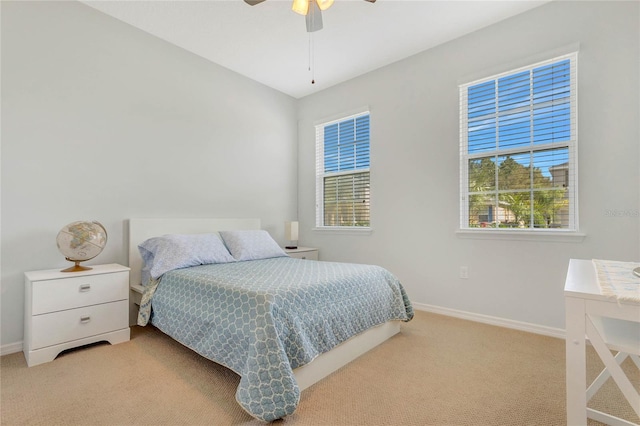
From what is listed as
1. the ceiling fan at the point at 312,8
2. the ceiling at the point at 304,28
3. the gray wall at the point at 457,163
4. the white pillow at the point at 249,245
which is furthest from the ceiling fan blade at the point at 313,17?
the white pillow at the point at 249,245

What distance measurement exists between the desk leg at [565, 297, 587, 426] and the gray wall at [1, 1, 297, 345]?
3272 mm

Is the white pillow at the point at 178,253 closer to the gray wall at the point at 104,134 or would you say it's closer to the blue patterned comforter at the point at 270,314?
the blue patterned comforter at the point at 270,314

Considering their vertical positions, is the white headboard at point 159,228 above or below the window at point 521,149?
below

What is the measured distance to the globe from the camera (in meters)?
2.30

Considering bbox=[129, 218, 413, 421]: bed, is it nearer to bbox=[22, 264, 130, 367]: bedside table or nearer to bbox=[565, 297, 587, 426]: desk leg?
bbox=[22, 264, 130, 367]: bedside table

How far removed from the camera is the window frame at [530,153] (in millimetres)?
2516

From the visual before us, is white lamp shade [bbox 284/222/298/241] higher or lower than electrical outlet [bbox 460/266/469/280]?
higher

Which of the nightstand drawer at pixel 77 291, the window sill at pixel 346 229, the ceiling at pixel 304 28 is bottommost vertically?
the nightstand drawer at pixel 77 291

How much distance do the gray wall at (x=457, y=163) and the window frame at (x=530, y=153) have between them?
0.05 m

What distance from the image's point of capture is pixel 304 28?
2957mm

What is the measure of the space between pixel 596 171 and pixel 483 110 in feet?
3.50

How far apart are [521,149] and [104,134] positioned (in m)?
3.77

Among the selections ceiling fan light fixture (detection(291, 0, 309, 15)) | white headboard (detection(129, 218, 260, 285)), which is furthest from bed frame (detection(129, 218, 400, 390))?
ceiling fan light fixture (detection(291, 0, 309, 15))

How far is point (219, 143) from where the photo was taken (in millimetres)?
3678
